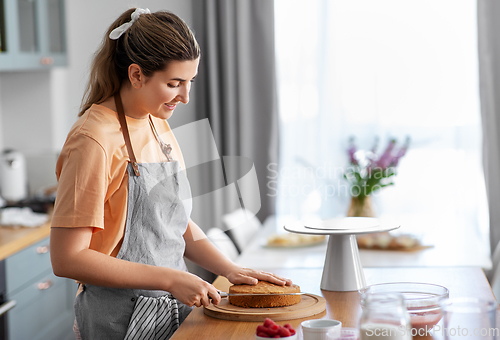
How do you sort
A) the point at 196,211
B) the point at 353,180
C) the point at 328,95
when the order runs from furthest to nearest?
1. the point at 328,95
2. the point at 353,180
3. the point at 196,211

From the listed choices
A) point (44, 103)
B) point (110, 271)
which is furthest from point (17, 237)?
point (110, 271)

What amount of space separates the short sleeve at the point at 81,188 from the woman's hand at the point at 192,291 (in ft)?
0.65

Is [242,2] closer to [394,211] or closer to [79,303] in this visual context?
[394,211]

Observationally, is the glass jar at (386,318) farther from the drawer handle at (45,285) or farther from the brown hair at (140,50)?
the drawer handle at (45,285)

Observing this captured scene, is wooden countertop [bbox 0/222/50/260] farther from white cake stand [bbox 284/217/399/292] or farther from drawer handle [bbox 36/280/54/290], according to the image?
white cake stand [bbox 284/217/399/292]

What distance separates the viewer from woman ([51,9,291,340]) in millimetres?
1126

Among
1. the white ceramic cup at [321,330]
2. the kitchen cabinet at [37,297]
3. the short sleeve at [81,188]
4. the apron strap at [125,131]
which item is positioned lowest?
the kitchen cabinet at [37,297]

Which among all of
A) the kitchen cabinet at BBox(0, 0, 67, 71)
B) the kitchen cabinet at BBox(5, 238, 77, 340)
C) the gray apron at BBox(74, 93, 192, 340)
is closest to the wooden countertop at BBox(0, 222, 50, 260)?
the kitchen cabinet at BBox(5, 238, 77, 340)

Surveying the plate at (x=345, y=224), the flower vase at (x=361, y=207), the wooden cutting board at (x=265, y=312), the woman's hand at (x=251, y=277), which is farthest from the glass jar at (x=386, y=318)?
the flower vase at (x=361, y=207)

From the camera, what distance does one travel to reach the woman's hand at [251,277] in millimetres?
1250

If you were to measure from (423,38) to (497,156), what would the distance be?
833mm

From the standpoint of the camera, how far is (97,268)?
3.70 ft

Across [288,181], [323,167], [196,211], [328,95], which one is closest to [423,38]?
[328,95]

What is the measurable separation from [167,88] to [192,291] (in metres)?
0.46
